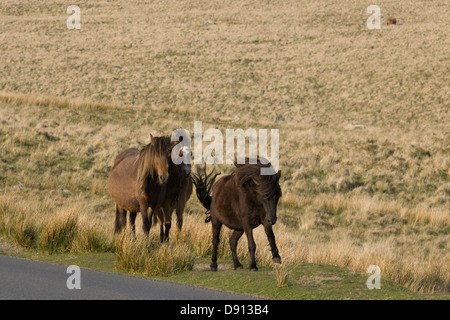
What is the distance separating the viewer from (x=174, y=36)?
75.1 m

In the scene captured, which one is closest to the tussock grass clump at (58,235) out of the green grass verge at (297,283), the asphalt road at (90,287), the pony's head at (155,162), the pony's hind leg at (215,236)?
the green grass verge at (297,283)

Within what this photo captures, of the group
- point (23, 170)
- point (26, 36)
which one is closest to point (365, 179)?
point (23, 170)

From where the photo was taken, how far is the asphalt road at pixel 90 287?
330 inches

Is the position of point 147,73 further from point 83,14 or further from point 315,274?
point 315,274

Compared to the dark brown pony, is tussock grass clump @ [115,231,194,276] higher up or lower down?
lower down

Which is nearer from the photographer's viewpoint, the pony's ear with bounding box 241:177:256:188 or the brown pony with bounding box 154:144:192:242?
the pony's ear with bounding box 241:177:256:188

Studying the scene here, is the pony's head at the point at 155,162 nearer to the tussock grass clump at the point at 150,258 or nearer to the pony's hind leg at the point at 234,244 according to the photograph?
the tussock grass clump at the point at 150,258

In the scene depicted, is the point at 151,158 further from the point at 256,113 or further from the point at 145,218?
the point at 256,113

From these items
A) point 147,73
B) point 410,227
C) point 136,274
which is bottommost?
point 410,227

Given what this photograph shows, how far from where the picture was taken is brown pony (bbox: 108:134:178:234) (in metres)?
10.9

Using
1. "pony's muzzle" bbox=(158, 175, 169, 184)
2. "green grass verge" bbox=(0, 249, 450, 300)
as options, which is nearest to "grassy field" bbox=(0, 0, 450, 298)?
"green grass verge" bbox=(0, 249, 450, 300)

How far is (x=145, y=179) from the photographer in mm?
11305

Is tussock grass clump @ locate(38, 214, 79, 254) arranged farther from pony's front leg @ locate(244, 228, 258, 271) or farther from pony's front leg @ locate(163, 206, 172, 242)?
pony's front leg @ locate(244, 228, 258, 271)
